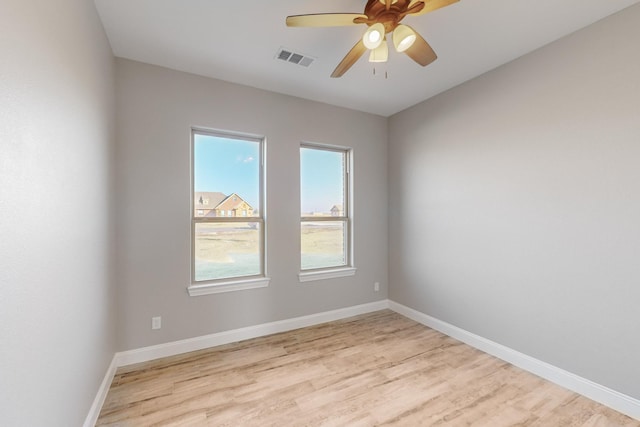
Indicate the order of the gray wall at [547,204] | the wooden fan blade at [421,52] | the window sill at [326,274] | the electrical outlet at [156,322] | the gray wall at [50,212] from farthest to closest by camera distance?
the window sill at [326,274] → the electrical outlet at [156,322] → the gray wall at [547,204] → the wooden fan blade at [421,52] → the gray wall at [50,212]

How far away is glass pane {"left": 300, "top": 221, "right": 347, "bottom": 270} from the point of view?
11.4 feet

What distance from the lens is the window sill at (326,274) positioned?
3.33 m

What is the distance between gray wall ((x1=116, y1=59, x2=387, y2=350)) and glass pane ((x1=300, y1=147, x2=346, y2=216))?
19 centimetres

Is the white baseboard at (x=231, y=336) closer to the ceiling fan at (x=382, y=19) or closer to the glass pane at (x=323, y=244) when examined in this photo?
the glass pane at (x=323, y=244)

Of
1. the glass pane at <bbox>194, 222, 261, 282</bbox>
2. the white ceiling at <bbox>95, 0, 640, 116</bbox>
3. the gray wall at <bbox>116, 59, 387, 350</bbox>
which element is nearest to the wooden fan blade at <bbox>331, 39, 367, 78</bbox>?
the white ceiling at <bbox>95, 0, 640, 116</bbox>

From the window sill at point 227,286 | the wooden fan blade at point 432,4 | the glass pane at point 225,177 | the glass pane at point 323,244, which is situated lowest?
the window sill at point 227,286

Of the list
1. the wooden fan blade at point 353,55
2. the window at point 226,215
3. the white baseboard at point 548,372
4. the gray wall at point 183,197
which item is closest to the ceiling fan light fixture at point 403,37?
the wooden fan blade at point 353,55

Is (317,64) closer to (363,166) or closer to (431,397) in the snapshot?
(363,166)

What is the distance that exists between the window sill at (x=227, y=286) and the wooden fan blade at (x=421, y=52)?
2553mm

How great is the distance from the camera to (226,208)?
2992 mm

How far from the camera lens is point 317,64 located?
260 cm

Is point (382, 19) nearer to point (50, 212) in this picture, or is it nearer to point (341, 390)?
point (50, 212)

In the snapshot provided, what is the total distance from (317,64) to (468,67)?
58.0 inches

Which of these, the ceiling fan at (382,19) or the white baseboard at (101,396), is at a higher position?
the ceiling fan at (382,19)
